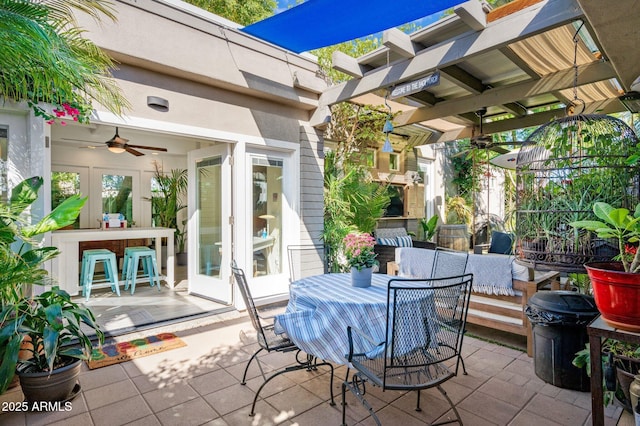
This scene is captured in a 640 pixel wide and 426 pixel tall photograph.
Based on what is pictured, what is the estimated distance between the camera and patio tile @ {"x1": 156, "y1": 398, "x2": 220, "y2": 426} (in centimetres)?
229

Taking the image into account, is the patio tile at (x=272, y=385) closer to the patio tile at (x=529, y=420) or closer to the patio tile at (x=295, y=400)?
the patio tile at (x=295, y=400)

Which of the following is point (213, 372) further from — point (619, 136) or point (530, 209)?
point (619, 136)

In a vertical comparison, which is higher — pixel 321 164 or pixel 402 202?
pixel 321 164

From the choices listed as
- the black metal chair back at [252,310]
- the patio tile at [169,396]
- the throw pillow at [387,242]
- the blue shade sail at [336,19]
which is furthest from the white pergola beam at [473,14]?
the throw pillow at [387,242]

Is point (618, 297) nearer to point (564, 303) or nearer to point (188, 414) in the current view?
point (564, 303)

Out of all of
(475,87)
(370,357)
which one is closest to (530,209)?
(370,357)

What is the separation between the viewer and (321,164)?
5492 millimetres

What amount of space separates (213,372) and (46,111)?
2798 millimetres

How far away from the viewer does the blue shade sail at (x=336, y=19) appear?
2.98 metres

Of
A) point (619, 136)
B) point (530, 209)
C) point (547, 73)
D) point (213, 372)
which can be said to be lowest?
point (213, 372)

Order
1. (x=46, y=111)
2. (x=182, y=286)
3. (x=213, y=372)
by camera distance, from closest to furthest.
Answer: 1. (x=213, y=372)
2. (x=46, y=111)
3. (x=182, y=286)

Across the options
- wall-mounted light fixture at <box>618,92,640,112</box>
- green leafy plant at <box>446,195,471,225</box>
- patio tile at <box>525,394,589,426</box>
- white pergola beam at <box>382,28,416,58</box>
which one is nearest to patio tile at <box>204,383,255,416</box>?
patio tile at <box>525,394,589,426</box>

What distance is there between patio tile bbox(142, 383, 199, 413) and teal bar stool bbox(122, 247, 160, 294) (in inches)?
123

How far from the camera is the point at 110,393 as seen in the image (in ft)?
8.77
